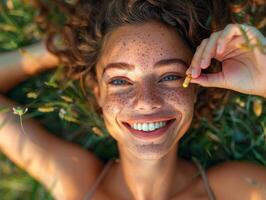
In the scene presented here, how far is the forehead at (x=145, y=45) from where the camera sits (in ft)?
7.84

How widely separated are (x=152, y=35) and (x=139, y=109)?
1.18 ft

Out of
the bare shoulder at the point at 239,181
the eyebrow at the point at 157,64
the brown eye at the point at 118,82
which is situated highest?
the eyebrow at the point at 157,64

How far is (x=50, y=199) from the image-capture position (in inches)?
121

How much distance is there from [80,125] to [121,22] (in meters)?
0.92

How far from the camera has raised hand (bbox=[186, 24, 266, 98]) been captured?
2.16 meters

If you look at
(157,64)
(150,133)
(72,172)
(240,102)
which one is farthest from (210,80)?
(72,172)

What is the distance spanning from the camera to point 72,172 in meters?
2.91

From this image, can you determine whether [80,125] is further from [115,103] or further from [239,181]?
[239,181]

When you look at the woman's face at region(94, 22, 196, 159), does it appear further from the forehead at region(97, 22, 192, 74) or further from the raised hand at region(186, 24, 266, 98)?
the raised hand at region(186, 24, 266, 98)

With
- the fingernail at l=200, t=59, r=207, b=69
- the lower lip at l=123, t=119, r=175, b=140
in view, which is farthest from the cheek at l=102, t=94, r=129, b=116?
the fingernail at l=200, t=59, r=207, b=69

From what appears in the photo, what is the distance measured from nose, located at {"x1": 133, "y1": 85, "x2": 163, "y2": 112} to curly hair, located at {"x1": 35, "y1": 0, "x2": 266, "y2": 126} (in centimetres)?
33

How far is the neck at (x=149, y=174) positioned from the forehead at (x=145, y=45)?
59 centimetres

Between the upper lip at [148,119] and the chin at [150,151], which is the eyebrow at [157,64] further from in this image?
the chin at [150,151]

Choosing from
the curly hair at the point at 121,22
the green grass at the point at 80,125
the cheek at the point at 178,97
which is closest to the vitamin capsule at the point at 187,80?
the cheek at the point at 178,97
